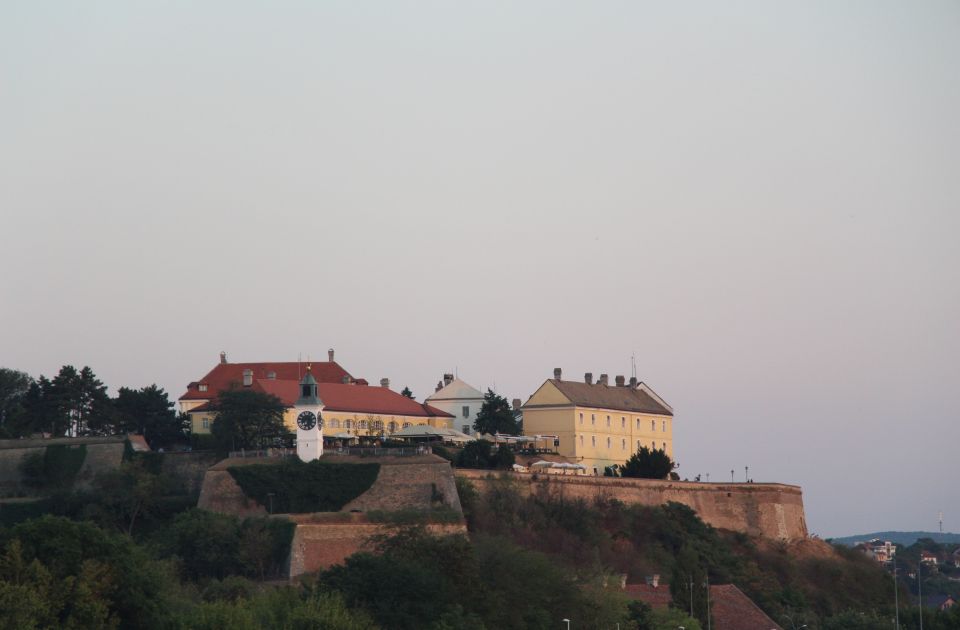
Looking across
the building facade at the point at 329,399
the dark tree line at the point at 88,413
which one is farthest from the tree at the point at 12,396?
the building facade at the point at 329,399

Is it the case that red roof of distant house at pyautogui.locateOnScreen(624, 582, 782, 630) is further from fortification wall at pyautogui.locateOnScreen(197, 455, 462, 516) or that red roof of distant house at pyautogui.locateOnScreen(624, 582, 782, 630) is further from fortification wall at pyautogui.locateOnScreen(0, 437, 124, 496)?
fortification wall at pyautogui.locateOnScreen(0, 437, 124, 496)

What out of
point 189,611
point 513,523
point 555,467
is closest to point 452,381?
point 555,467

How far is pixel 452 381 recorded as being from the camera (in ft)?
288

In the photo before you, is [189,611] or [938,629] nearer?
[189,611]

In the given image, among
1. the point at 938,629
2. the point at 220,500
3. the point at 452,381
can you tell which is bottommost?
the point at 938,629

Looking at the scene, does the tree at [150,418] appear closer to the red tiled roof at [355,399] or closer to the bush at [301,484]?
the red tiled roof at [355,399]

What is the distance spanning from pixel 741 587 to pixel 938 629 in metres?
9.61

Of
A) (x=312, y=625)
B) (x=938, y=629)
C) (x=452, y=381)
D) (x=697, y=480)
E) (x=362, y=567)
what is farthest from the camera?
(x=452, y=381)

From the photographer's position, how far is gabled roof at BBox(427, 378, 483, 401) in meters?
85.1

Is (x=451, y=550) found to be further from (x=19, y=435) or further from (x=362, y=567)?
(x=19, y=435)

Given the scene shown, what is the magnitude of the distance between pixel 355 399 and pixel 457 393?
8.69 metres

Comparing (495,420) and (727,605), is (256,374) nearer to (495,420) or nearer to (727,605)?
(495,420)

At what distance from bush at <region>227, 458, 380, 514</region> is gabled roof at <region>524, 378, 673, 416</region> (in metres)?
18.1

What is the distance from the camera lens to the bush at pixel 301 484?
63.9 m
